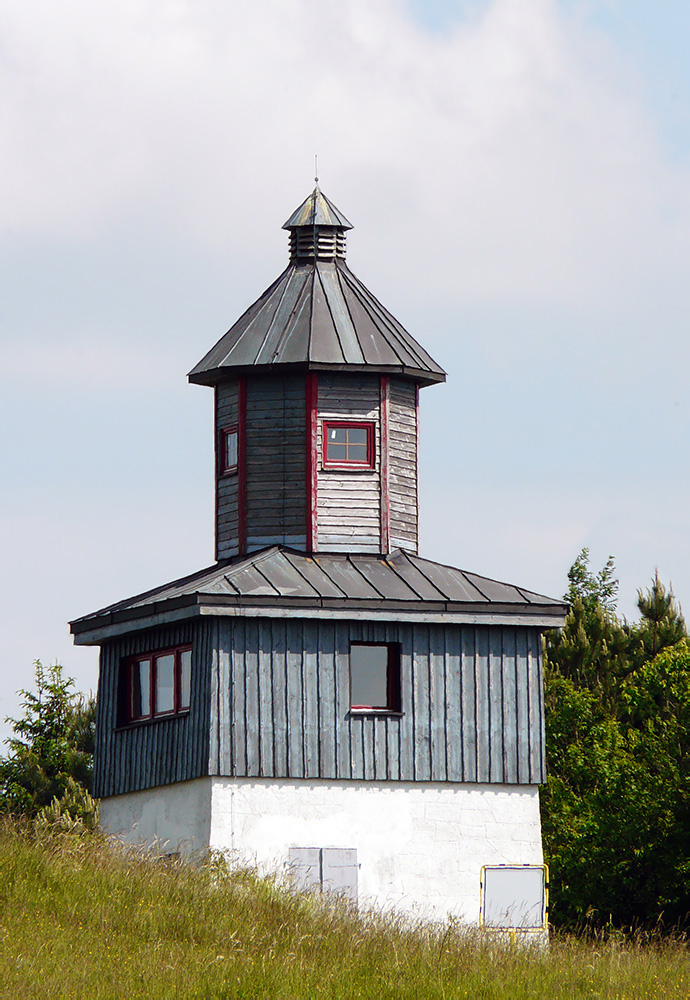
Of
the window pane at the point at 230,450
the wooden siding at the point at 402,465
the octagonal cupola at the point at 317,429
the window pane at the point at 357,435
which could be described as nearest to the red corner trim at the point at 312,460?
the octagonal cupola at the point at 317,429

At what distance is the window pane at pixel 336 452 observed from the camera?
31.9m

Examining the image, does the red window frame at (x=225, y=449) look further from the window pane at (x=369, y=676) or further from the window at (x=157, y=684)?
the window pane at (x=369, y=676)

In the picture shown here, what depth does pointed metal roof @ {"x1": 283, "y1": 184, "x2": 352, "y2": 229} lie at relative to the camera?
3428 centimetres

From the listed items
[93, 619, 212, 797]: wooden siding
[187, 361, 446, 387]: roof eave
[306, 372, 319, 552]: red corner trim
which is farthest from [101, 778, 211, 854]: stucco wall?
[187, 361, 446, 387]: roof eave

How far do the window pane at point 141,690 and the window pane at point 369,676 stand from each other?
3756 millimetres

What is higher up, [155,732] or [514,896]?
[155,732]

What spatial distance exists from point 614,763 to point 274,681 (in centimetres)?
1375

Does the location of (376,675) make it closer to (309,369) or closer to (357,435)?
(357,435)

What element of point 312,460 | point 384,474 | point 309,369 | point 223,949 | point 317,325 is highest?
point 317,325

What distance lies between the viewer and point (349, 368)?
31922 mm

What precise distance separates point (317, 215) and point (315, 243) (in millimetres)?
523

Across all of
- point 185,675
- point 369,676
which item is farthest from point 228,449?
point 369,676

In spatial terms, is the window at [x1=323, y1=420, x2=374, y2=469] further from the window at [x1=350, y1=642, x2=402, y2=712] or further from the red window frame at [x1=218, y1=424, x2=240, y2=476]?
the window at [x1=350, y1=642, x2=402, y2=712]

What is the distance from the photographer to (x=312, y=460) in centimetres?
3169
